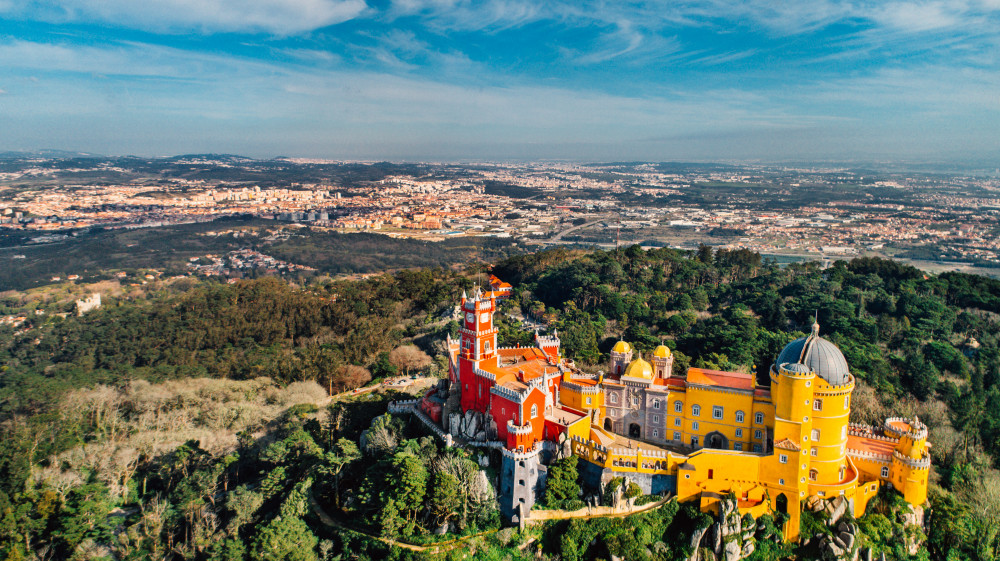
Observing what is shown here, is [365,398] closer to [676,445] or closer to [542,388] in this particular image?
[542,388]

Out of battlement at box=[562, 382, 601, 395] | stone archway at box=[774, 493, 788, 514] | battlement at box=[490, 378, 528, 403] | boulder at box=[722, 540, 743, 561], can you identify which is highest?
battlement at box=[490, 378, 528, 403]

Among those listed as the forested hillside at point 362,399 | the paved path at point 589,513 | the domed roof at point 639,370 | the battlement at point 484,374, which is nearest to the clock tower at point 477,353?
the battlement at point 484,374

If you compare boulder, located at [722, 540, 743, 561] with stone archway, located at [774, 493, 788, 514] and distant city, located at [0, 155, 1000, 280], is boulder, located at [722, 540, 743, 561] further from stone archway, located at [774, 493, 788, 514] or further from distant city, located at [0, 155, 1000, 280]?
distant city, located at [0, 155, 1000, 280]

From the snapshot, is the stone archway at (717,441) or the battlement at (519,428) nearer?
the battlement at (519,428)

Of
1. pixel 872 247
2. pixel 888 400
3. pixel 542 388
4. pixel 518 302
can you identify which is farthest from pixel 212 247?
pixel 872 247

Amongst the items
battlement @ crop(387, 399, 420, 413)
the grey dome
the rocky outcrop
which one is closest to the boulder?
the rocky outcrop

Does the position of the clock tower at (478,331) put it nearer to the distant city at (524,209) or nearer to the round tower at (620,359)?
the round tower at (620,359)

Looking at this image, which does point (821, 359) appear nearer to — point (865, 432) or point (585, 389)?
point (865, 432)
